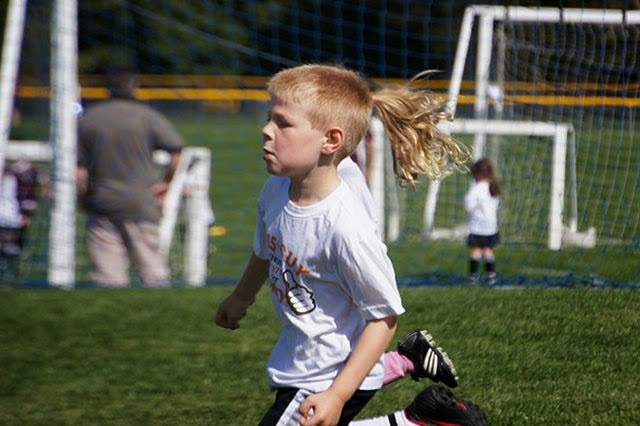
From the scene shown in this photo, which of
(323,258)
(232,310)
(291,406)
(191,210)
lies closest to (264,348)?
(232,310)

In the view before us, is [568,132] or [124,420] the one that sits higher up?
[568,132]

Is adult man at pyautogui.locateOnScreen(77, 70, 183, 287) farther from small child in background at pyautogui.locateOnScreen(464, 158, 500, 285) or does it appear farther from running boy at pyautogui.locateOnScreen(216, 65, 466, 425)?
running boy at pyautogui.locateOnScreen(216, 65, 466, 425)

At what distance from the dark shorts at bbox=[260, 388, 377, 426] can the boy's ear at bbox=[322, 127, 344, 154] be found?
Result: 726 mm

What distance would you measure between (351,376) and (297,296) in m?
0.33

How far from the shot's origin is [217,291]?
9.38 metres

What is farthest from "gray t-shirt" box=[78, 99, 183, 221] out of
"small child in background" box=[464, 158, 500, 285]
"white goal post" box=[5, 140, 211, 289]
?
"small child in background" box=[464, 158, 500, 285]

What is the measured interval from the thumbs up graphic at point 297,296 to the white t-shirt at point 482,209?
234 inches

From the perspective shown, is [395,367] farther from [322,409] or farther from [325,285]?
[322,409]

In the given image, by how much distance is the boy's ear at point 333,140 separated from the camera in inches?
136

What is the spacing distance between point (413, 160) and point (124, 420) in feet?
7.72

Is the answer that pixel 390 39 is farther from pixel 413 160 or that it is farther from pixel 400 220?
pixel 413 160

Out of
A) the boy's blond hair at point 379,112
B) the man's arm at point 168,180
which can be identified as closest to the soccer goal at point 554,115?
the boy's blond hair at point 379,112

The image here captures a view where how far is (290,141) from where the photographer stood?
343cm

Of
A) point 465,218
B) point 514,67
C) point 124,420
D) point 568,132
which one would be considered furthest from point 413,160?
point 465,218
